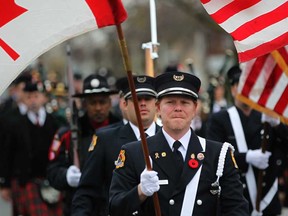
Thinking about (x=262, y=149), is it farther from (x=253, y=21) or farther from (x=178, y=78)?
(x=178, y=78)

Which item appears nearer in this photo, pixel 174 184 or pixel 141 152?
pixel 174 184

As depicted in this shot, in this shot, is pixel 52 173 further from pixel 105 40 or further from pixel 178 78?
pixel 105 40

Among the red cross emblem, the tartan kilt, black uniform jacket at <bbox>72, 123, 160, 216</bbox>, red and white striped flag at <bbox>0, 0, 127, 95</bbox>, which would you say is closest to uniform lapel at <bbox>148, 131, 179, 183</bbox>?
red and white striped flag at <bbox>0, 0, 127, 95</bbox>

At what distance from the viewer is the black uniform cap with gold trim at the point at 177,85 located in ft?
26.7

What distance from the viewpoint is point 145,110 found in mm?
9875

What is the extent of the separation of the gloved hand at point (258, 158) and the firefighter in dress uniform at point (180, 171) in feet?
10.2

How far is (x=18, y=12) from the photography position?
8078 mm

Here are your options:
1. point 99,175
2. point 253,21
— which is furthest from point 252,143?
point 253,21

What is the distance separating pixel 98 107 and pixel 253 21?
3327 millimetres

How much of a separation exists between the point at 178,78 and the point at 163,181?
82 centimetres

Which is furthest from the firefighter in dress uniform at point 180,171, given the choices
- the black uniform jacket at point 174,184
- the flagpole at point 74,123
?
the flagpole at point 74,123

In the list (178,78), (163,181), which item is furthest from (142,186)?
(178,78)

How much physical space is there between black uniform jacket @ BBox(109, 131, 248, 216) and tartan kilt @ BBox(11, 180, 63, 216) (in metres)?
7.65

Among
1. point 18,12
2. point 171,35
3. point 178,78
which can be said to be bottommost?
point 178,78
